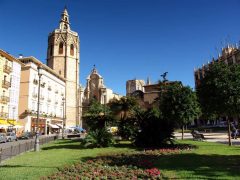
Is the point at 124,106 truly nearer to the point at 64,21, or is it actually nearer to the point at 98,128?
the point at 98,128

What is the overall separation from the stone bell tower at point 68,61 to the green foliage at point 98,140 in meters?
55.2

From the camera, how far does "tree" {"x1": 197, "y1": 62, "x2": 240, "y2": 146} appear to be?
17312 mm

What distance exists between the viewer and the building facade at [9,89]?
45.7 metres

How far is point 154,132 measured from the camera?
20984 mm

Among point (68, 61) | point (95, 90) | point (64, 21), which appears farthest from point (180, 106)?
point (64, 21)

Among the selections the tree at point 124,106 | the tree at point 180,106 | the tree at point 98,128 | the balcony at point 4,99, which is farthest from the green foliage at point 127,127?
the balcony at point 4,99

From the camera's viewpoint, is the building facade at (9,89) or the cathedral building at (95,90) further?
the cathedral building at (95,90)

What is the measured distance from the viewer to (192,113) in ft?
77.7

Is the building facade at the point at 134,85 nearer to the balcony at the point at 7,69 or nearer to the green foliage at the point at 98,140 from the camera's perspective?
the balcony at the point at 7,69

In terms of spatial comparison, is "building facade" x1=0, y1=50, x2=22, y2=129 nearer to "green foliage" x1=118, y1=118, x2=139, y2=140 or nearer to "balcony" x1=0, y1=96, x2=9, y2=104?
"balcony" x1=0, y1=96, x2=9, y2=104

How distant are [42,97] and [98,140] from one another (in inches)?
1593

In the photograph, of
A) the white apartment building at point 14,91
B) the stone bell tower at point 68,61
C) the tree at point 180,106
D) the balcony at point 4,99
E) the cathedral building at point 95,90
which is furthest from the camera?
the cathedral building at point 95,90

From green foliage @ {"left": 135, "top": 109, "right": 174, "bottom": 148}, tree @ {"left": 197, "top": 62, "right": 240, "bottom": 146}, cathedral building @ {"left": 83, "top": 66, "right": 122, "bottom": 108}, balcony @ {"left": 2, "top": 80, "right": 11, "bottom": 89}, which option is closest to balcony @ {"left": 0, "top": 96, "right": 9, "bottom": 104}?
balcony @ {"left": 2, "top": 80, "right": 11, "bottom": 89}

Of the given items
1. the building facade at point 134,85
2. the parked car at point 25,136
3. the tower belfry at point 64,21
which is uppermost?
the tower belfry at point 64,21
